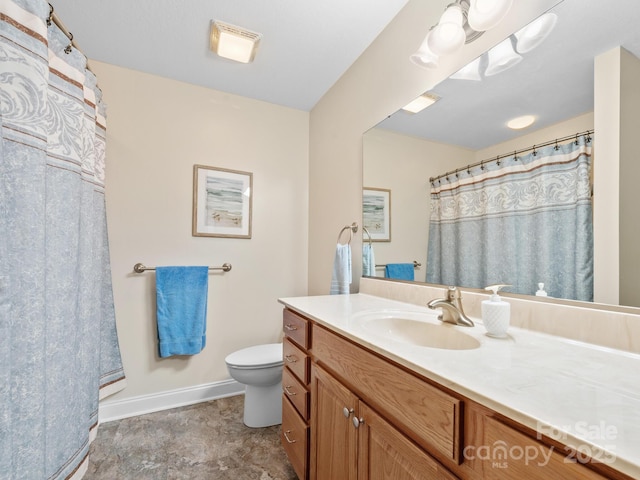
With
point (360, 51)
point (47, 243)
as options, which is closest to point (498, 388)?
point (47, 243)

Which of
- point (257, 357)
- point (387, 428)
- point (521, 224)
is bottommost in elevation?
point (257, 357)

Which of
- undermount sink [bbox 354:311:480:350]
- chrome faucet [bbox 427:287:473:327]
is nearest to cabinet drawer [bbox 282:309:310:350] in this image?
undermount sink [bbox 354:311:480:350]

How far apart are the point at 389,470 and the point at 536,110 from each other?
1.21m

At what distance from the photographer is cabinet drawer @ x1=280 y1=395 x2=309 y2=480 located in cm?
122

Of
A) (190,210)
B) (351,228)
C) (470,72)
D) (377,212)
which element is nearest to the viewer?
(470,72)

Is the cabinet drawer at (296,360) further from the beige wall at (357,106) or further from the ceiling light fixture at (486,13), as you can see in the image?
the ceiling light fixture at (486,13)

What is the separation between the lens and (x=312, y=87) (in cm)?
225

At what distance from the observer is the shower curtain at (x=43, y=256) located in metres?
0.83

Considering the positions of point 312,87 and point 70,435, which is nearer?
point 70,435

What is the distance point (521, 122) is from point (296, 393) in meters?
1.44

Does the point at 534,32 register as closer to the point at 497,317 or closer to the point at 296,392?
the point at 497,317

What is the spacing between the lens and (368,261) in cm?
177

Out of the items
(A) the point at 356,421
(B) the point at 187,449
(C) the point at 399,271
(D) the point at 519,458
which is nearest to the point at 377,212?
(C) the point at 399,271

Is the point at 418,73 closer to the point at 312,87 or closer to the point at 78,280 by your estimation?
the point at 312,87
